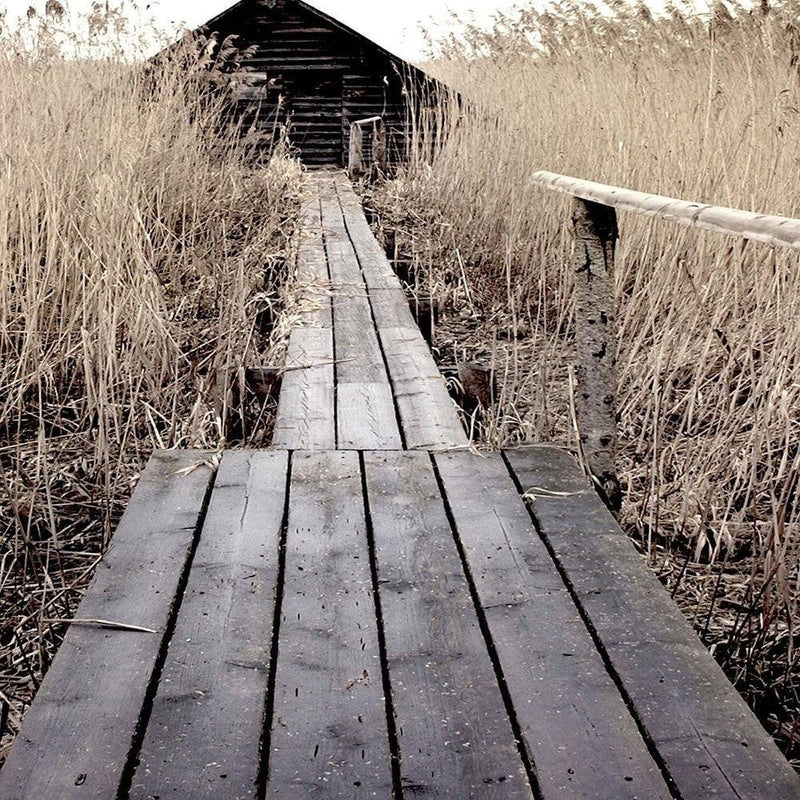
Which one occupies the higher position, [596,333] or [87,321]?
[596,333]

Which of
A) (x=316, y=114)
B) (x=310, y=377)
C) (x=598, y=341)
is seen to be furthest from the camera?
(x=316, y=114)

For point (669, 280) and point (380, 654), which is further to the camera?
point (669, 280)

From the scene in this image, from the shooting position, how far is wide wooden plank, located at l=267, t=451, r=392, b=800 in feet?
3.99

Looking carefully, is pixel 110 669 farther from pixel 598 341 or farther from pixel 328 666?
pixel 598 341

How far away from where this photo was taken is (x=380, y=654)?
150 cm

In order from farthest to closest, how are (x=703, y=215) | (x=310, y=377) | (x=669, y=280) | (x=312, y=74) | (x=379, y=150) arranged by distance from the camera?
(x=312, y=74)
(x=379, y=150)
(x=669, y=280)
(x=310, y=377)
(x=703, y=215)

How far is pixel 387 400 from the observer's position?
9.37ft

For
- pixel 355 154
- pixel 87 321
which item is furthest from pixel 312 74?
pixel 87 321

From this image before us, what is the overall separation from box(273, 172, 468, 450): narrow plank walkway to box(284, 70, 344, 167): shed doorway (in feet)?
34.5

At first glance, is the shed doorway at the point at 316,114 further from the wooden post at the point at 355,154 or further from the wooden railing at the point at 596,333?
the wooden railing at the point at 596,333

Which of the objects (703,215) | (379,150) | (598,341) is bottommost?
(598,341)

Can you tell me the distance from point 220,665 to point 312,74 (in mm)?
14507

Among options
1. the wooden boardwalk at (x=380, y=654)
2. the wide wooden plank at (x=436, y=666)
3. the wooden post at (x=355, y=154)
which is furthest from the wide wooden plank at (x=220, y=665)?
the wooden post at (x=355, y=154)

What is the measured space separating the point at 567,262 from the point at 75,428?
2.20 m
